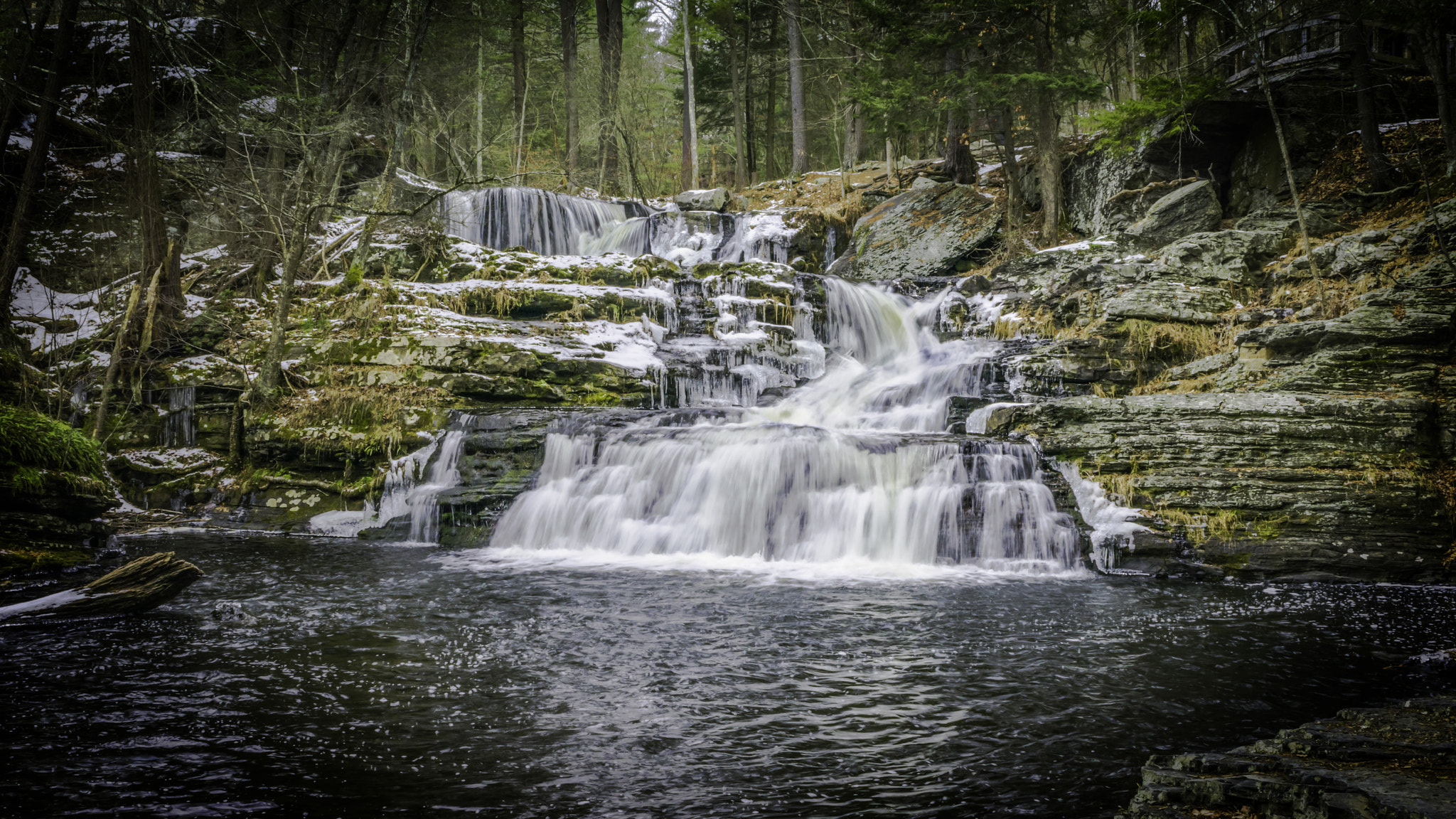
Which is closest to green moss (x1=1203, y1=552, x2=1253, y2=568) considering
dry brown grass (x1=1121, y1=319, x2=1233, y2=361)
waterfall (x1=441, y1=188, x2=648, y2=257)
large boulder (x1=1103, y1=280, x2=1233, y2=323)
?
dry brown grass (x1=1121, y1=319, x2=1233, y2=361)

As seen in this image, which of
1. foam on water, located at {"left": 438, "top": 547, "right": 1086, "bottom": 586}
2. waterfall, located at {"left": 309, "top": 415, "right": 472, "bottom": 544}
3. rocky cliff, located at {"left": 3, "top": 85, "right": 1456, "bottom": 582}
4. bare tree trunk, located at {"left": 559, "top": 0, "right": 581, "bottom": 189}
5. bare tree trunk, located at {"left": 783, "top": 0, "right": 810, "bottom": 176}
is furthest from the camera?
bare tree trunk, located at {"left": 783, "top": 0, "right": 810, "bottom": 176}

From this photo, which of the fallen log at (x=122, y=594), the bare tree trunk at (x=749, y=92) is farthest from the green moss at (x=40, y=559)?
the bare tree trunk at (x=749, y=92)

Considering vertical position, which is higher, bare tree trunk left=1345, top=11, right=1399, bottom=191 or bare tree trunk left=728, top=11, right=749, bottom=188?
bare tree trunk left=728, top=11, right=749, bottom=188

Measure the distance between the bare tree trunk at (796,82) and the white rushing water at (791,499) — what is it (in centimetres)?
1689

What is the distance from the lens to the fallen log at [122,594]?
5336 mm

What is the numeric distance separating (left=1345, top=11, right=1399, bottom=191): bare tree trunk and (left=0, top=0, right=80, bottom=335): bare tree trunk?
19.1 meters

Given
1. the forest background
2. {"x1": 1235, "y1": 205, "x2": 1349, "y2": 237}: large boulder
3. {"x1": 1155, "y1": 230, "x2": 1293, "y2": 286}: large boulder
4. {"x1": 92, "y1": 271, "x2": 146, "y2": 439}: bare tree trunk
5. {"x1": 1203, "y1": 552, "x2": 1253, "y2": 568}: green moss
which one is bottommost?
{"x1": 1203, "y1": 552, "x2": 1253, "y2": 568}: green moss

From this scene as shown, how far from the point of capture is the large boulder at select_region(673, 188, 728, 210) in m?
22.8

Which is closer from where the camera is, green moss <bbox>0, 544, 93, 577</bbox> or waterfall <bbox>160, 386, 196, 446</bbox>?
green moss <bbox>0, 544, 93, 577</bbox>

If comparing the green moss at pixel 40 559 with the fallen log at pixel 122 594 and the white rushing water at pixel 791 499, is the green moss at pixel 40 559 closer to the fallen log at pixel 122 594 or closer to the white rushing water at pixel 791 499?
the fallen log at pixel 122 594

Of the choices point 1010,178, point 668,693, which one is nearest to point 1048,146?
point 1010,178

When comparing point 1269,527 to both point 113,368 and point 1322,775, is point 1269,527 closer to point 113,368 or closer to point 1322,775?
point 1322,775

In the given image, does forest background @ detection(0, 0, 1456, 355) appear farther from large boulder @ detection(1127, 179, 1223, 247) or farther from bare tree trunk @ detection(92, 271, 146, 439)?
large boulder @ detection(1127, 179, 1223, 247)

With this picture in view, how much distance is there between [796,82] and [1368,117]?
621 inches
